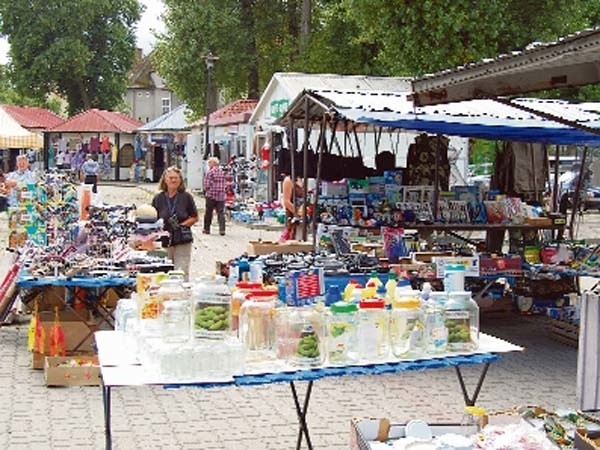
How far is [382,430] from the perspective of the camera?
4281mm

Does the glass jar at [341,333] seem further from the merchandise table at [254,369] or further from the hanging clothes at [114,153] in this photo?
Result: the hanging clothes at [114,153]

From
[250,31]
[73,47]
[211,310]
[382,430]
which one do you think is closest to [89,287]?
[211,310]

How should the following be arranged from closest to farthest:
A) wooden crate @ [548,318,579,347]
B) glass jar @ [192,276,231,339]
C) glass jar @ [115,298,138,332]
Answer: glass jar @ [192,276,231,339] < glass jar @ [115,298,138,332] < wooden crate @ [548,318,579,347]

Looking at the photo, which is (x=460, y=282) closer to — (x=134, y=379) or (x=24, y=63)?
(x=134, y=379)

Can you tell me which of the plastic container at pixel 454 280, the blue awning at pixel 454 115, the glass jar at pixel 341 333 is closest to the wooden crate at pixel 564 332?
the blue awning at pixel 454 115

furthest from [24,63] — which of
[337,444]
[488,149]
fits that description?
[337,444]

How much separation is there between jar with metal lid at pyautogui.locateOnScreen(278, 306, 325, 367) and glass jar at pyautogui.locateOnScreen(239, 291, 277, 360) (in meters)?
0.11

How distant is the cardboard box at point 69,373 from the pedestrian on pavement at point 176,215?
2.44 m

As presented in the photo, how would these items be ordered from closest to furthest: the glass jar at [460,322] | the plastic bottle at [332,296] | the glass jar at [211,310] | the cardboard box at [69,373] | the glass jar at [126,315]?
the glass jar at [211,310]
the glass jar at [460,322]
the glass jar at [126,315]
the plastic bottle at [332,296]
the cardboard box at [69,373]

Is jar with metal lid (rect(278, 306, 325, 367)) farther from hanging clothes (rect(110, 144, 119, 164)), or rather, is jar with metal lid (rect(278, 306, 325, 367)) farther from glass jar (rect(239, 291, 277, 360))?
hanging clothes (rect(110, 144, 119, 164))

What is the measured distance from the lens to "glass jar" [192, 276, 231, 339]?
14.4 ft

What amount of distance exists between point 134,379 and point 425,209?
23.1ft

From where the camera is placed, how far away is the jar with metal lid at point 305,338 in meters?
→ 4.48

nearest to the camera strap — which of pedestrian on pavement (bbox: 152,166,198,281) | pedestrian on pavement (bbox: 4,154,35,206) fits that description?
pedestrian on pavement (bbox: 152,166,198,281)
